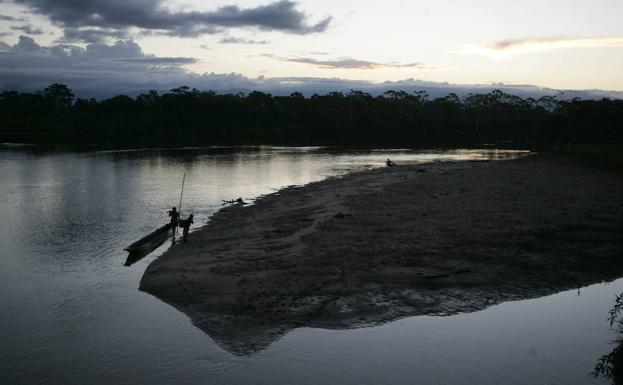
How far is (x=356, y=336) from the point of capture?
51.3 ft

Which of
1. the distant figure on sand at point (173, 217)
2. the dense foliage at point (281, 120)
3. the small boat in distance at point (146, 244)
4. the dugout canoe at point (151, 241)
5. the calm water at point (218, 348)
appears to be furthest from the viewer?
the dense foliage at point (281, 120)

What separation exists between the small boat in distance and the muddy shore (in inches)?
58.7

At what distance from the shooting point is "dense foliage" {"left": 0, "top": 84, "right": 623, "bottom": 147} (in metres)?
128

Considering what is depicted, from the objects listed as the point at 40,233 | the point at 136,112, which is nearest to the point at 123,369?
the point at 40,233

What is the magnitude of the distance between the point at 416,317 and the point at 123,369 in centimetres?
885

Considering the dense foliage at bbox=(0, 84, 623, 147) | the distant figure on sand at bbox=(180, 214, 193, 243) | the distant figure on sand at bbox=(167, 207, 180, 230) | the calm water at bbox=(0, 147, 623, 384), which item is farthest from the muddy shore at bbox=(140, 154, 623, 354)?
the dense foliage at bbox=(0, 84, 623, 147)

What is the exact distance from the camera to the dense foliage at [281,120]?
128 meters

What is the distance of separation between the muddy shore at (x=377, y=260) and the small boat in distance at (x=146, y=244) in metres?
1.49

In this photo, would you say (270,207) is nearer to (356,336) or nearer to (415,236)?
(415,236)

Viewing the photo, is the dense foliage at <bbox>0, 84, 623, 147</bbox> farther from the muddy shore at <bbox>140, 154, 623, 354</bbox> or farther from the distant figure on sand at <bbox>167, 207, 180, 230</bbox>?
the distant figure on sand at <bbox>167, 207, 180, 230</bbox>

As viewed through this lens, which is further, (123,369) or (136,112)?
(136,112)

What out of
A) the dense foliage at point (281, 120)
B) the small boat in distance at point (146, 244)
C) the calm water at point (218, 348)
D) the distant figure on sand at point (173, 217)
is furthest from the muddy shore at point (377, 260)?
the dense foliage at point (281, 120)

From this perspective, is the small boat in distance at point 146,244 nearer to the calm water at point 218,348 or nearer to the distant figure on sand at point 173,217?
the distant figure on sand at point 173,217

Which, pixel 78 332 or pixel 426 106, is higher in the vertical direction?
pixel 426 106
